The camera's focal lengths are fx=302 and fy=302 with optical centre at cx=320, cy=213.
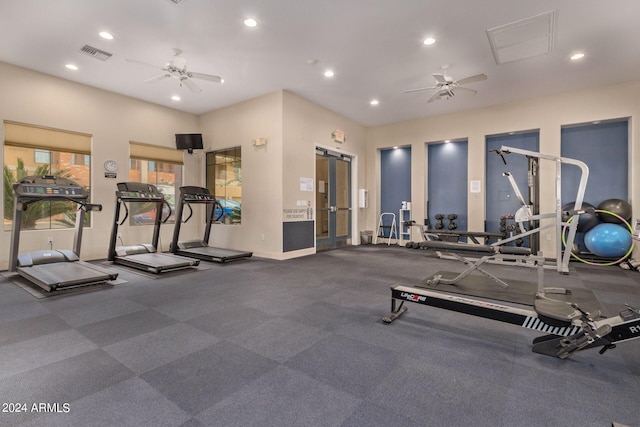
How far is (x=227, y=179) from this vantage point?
25.5ft

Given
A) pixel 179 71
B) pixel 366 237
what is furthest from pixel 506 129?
pixel 179 71

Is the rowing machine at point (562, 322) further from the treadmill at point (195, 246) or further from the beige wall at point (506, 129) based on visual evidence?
the beige wall at point (506, 129)

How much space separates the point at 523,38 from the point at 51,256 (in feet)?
26.5

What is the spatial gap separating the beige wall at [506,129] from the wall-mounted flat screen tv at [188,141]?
496 centimetres

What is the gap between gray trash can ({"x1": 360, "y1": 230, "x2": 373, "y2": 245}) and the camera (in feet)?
30.1

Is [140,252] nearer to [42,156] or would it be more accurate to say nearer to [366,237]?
[42,156]

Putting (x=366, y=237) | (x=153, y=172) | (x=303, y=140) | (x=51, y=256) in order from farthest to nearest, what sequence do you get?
(x=366, y=237) < (x=153, y=172) < (x=303, y=140) < (x=51, y=256)

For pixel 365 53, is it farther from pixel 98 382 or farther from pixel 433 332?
pixel 98 382

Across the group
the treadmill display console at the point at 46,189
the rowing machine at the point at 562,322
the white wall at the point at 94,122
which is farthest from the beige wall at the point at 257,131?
the rowing machine at the point at 562,322

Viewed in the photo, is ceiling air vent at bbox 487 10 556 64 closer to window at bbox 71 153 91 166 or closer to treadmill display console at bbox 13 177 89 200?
treadmill display console at bbox 13 177 89 200

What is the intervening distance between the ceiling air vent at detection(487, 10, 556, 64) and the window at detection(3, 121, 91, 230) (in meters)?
7.72

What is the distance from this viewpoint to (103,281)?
14.1ft

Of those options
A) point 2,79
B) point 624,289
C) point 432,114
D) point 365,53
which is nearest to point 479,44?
point 365,53

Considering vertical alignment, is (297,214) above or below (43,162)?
below
